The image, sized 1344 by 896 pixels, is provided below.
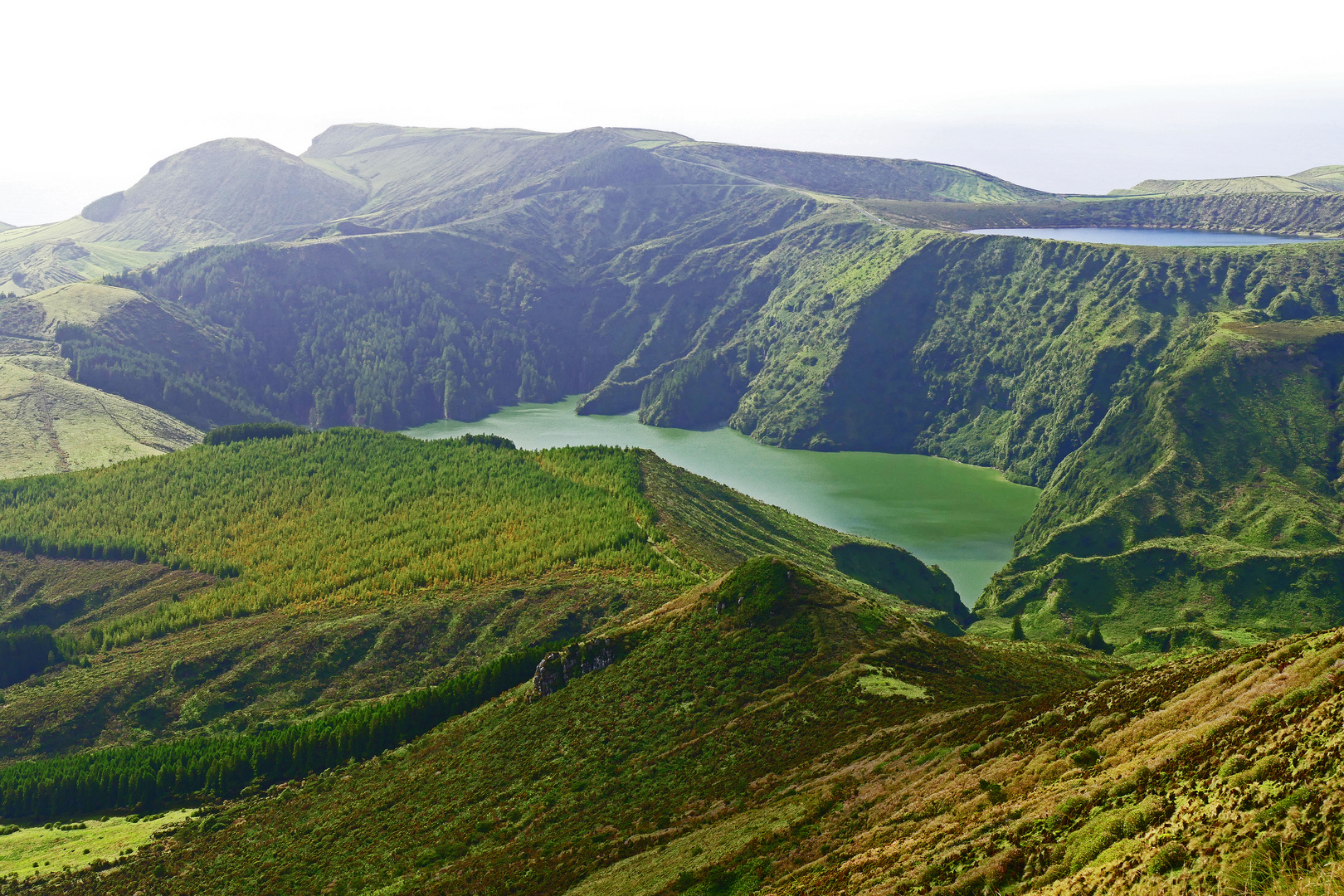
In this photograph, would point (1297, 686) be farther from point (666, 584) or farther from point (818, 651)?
point (666, 584)

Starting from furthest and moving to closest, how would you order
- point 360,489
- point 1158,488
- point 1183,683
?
point 1158,488 → point 360,489 → point 1183,683

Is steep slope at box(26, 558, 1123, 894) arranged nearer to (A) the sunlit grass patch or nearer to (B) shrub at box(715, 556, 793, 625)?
(B) shrub at box(715, 556, 793, 625)

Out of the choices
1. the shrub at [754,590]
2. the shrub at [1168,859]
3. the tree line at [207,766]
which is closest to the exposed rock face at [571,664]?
the tree line at [207,766]

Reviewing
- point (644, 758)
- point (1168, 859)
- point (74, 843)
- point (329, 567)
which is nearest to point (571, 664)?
point (644, 758)

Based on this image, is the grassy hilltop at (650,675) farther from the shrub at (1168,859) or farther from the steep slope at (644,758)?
the steep slope at (644,758)

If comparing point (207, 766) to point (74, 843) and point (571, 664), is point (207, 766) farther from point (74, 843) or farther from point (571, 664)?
point (571, 664)

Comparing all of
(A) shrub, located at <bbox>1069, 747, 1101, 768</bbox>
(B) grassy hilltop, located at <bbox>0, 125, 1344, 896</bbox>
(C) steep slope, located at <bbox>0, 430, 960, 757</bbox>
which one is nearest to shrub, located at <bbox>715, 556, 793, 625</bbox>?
(B) grassy hilltop, located at <bbox>0, 125, 1344, 896</bbox>

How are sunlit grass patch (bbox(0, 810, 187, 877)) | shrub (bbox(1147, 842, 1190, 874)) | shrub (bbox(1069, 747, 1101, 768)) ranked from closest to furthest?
shrub (bbox(1147, 842, 1190, 874)) → shrub (bbox(1069, 747, 1101, 768)) → sunlit grass patch (bbox(0, 810, 187, 877))

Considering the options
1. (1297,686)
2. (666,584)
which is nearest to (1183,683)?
(1297,686)
